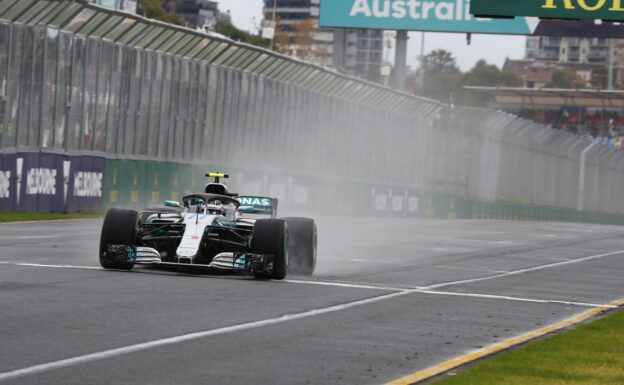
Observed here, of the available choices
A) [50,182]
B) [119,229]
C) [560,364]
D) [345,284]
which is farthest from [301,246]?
[50,182]

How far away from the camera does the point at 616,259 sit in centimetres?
2980

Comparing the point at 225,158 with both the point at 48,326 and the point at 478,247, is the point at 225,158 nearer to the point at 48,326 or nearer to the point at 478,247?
the point at 478,247

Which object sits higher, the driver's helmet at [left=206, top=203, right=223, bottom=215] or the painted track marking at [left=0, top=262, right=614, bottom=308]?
the driver's helmet at [left=206, top=203, right=223, bottom=215]

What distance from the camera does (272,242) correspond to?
17031mm

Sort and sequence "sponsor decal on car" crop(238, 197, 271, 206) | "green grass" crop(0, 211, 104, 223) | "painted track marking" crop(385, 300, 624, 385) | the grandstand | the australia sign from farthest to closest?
the grandstand < the australia sign < "green grass" crop(0, 211, 104, 223) < "sponsor decal on car" crop(238, 197, 271, 206) < "painted track marking" crop(385, 300, 624, 385)

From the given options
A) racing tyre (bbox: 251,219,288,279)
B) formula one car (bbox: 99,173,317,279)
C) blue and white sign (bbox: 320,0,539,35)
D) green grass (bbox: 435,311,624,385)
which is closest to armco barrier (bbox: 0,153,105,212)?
formula one car (bbox: 99,173,317,279)

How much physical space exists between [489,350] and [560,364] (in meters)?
0.86

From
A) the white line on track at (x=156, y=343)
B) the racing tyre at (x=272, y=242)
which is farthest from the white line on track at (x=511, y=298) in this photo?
the white line on track at (x=156, y=343)

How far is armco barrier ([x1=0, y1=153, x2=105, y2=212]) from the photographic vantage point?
3309 cm

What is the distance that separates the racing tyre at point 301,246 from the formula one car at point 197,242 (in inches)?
29.9

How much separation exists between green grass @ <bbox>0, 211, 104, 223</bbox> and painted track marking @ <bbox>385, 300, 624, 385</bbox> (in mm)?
17897

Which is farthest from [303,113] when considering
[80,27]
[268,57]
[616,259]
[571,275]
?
[571,275]

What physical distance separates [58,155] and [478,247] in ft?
36.5

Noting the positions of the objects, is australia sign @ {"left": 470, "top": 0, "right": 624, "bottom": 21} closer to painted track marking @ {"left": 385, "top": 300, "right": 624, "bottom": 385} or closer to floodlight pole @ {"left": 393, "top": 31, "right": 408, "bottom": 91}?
painted track marking @ {"left": 385, "top": 300, "right": 624, "bottom": 385}
